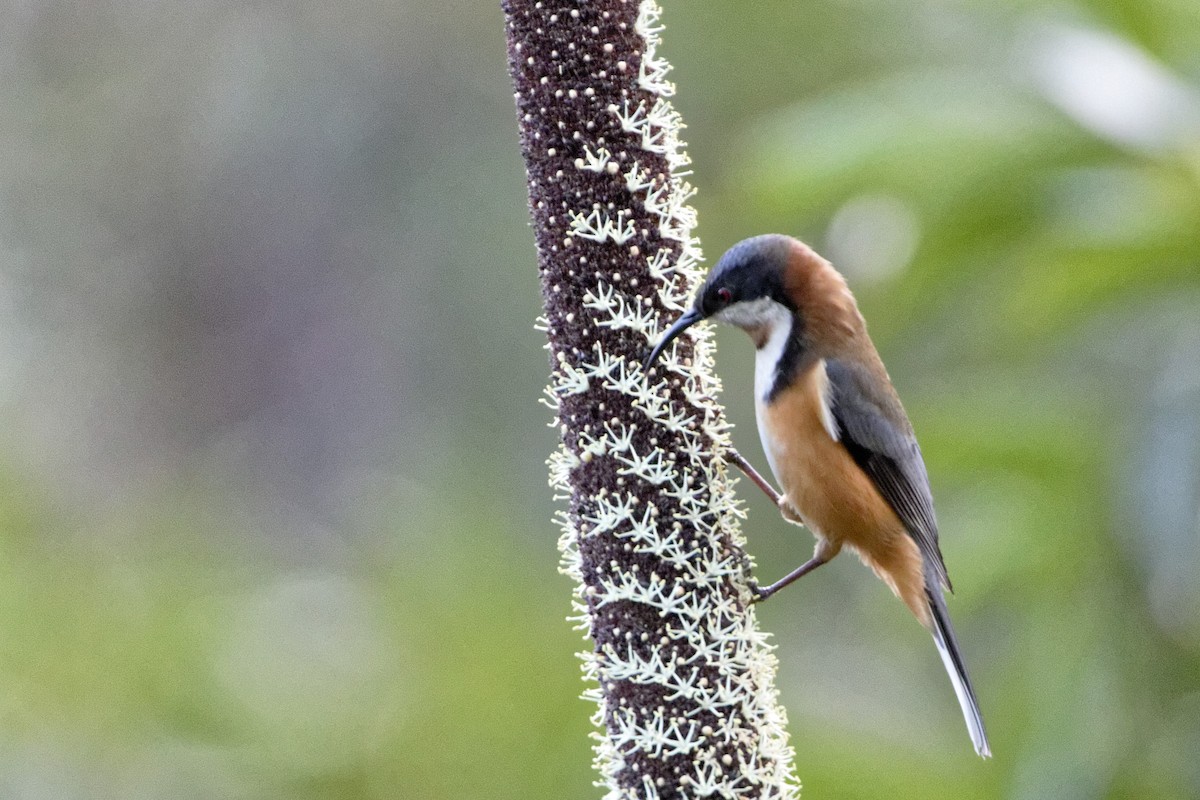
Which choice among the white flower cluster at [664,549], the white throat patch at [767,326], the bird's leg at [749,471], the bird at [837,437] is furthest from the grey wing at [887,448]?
the white flower cluster at [664,549]

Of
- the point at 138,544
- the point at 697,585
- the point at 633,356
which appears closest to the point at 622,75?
the point at 633,356

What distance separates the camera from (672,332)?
3154 mm

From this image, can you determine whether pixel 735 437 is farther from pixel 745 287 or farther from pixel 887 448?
pixel 745 287

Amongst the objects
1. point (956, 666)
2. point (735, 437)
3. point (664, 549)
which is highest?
point (735, 437)

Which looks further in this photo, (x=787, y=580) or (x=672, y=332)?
(x=787, y=580)

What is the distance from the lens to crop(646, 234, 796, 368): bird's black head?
3.28m

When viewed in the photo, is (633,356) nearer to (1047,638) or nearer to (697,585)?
(697,585)

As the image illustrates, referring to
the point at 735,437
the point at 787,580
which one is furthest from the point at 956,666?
the point at 735,437

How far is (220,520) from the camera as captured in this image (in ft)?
20.8

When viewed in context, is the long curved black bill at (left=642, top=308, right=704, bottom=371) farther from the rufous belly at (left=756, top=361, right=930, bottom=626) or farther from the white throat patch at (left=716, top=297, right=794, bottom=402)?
the rufous belly at (left=756, top=361, right=930, bottom=626)

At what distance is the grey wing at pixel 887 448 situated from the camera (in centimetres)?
376

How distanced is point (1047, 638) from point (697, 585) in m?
1.21

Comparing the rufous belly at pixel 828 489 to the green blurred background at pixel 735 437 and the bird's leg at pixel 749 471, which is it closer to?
the bird's leg at pixel 749 471

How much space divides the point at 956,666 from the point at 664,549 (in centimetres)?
115
